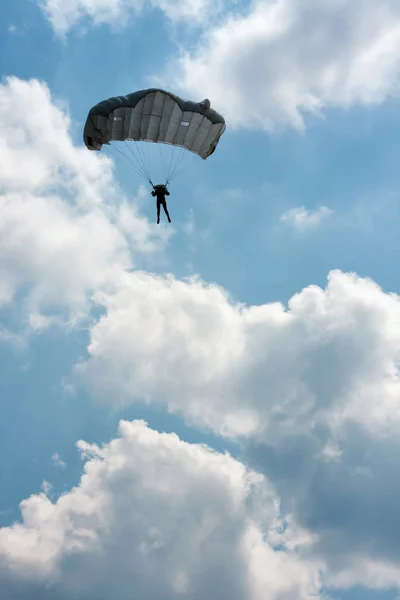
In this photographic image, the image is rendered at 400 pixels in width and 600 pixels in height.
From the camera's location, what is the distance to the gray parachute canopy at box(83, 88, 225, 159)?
5244 cm

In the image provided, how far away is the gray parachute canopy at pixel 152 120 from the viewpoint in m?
52.4

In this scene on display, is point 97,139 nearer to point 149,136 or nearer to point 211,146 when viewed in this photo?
point 149,136

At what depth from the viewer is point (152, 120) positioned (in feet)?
175

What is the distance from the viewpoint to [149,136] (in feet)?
179

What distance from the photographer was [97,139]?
53781mm

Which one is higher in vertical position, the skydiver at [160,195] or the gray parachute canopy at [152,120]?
the gray parachute canopy at [152,120]

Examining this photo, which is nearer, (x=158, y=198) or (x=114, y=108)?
(x=114, y=108)

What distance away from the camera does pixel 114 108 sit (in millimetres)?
52250

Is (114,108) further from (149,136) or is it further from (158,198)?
(158,198)

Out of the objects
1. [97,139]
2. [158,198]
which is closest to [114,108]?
[97,139]

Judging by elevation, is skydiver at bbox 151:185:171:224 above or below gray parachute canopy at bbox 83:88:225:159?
below

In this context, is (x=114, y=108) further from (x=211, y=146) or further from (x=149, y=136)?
(x=211, y=146)

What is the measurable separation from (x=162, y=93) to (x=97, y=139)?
5.41m

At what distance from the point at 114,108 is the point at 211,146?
7.71 meters
